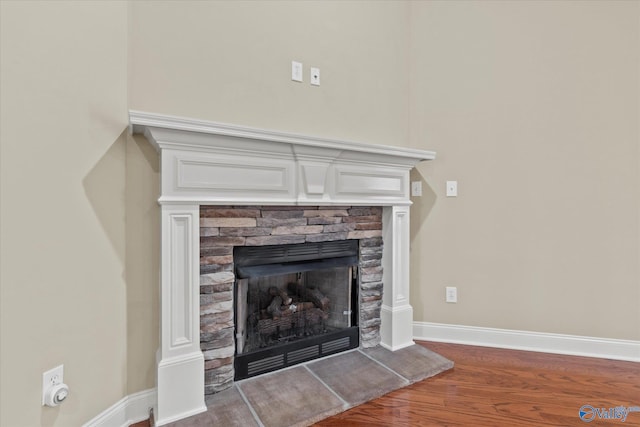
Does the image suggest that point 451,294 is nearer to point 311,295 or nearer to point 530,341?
point 530,341

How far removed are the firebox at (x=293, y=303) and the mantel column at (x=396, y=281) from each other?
23 cm

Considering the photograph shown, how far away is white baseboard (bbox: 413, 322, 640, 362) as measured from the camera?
2.24 m

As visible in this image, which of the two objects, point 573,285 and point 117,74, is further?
point 573,285

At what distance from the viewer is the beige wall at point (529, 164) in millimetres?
2225

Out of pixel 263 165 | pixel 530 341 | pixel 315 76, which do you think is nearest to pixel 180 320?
pixel 263 165

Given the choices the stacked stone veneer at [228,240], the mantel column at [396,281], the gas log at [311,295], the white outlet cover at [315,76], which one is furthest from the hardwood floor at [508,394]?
the white outlet cover at [315,76]

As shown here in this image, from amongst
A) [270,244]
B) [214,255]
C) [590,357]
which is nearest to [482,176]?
[590,357]

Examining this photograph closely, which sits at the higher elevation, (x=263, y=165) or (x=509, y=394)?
(x=263, y=165)

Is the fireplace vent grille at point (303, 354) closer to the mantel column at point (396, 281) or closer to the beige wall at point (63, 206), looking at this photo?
the mantel column at point (396, 281)

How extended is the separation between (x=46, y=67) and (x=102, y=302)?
39.8 inches

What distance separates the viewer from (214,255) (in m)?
1.72

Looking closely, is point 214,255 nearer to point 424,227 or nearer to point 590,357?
point 424,227

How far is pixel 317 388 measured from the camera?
1.78m

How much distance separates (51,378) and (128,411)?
1.56ft
